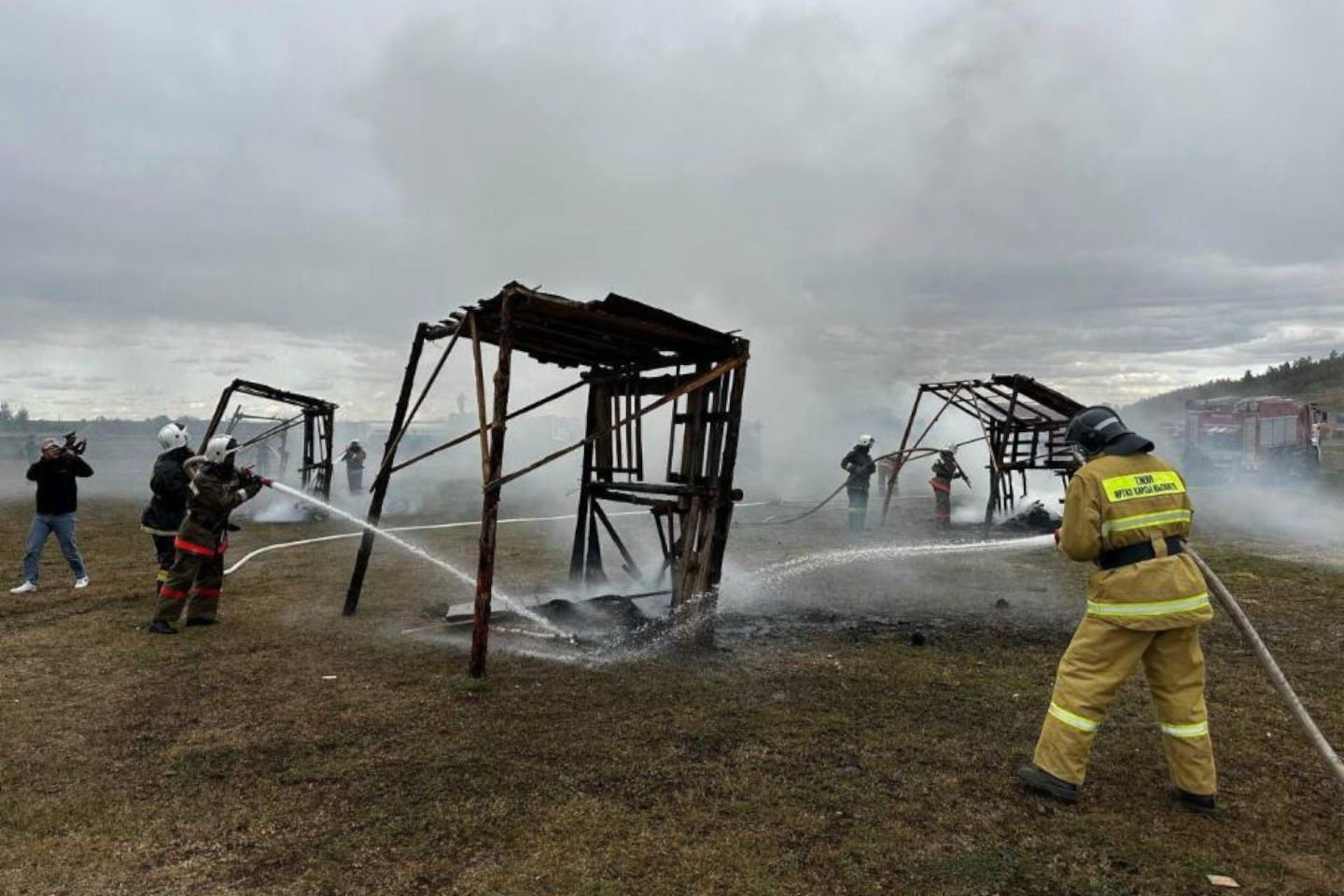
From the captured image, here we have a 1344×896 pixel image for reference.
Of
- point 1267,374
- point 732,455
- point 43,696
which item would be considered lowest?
point 43,696

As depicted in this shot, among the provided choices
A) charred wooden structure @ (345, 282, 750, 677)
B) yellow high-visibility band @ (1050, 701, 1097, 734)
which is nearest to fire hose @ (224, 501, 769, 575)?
charred wooden structure @ (345, 282, 750, 677)

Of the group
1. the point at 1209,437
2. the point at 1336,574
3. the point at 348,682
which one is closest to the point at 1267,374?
the point at 1209,437

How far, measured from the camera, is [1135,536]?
382 centimetres

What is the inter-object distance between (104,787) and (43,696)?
1.93m

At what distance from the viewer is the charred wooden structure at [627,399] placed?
5613mm

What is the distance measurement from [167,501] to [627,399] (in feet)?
16.9

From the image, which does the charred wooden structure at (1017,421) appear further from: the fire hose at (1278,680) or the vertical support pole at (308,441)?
the vertical support pole at (308,441)

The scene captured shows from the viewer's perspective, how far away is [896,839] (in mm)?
3443

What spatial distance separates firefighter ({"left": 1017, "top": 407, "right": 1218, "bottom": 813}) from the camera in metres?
3.73

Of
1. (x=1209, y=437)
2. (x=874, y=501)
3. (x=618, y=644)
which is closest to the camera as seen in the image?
(x=618, y=644)

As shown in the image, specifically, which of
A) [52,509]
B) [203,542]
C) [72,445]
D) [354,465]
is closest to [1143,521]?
[203,542]

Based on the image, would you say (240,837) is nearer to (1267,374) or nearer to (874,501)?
(874,501)

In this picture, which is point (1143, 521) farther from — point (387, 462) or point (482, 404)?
point (387, 462)

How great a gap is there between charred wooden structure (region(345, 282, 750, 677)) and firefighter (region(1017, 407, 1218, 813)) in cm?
328
